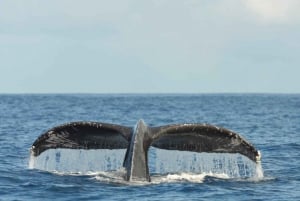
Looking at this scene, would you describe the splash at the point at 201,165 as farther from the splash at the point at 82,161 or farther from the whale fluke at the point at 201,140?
the splash at the point at 82,161

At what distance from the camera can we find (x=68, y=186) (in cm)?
1260

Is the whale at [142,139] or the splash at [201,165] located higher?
Result: the whale at [142,139]

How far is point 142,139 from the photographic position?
41.4ft

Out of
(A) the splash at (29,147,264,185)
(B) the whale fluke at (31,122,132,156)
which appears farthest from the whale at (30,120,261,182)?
(A) the splash at (29,147,264,185)

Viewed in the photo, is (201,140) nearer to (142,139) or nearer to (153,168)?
(142,139)

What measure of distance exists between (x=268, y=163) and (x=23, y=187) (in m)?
6.37

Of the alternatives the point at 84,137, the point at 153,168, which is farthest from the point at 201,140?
the point at 153,168

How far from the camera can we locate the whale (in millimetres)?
12586

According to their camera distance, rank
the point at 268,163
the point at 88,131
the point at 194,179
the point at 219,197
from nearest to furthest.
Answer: the point at 219,197 → the point at 88,131 → the point at 194,179 → the point at 268,163

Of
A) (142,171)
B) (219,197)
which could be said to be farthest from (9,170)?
(219,197)

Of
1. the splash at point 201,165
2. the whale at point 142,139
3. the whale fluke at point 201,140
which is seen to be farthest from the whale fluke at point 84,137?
the splash at point 201,165

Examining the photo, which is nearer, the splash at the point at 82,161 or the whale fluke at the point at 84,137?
the whale fluke at the point at 84,137

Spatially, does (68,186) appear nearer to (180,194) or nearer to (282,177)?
(180,194)

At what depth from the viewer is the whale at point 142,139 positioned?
12586 millimetres
